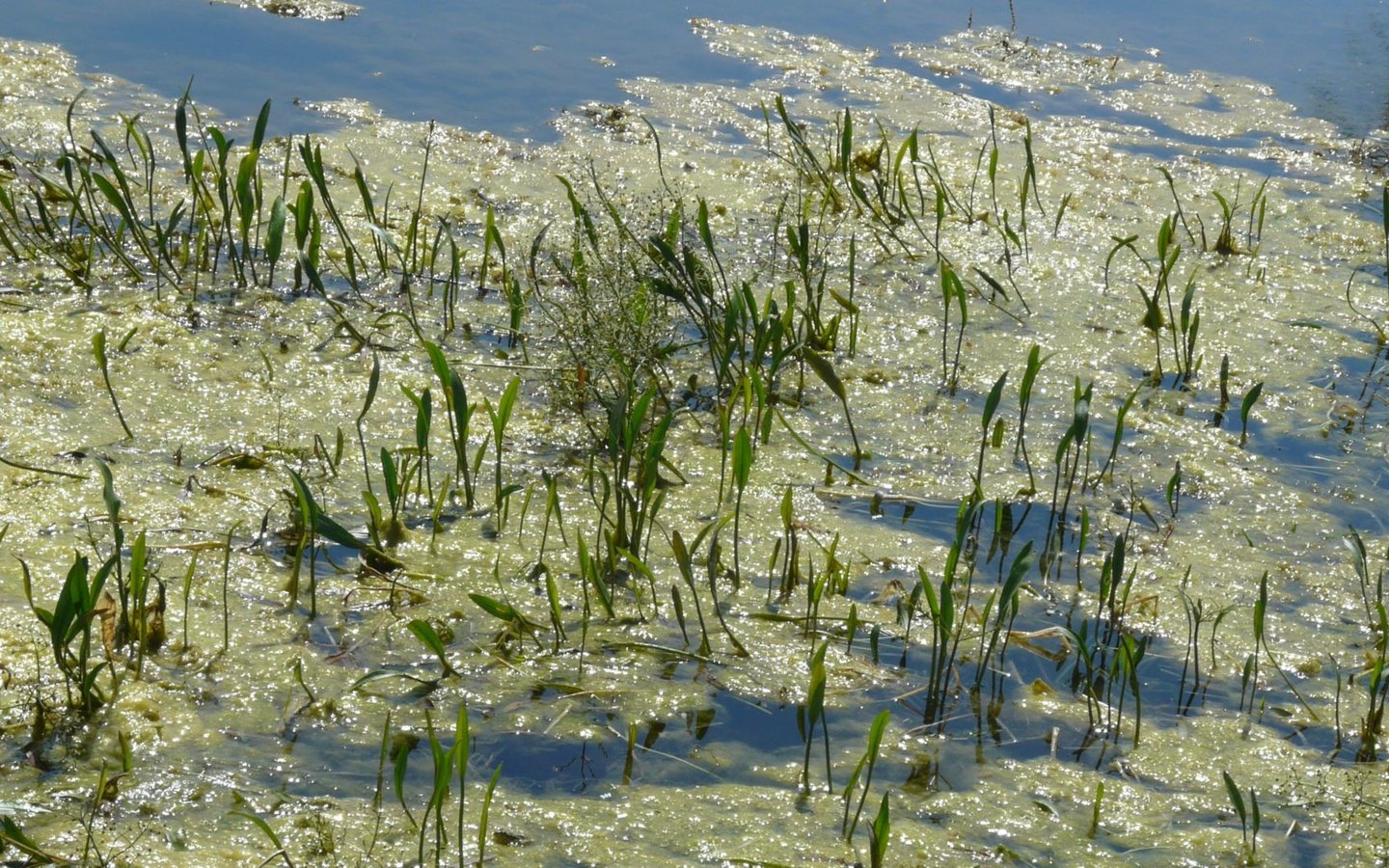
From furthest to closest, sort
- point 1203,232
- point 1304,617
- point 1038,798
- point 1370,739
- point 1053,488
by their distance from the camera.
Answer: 1. point 1203,232
2. point 1053,488
3. point 1304,617
4. point 1370,739
5. point 1038,798

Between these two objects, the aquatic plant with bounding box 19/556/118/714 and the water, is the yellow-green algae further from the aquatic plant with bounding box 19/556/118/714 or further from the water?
the aquatic plant with bounding box 19/556/118/714

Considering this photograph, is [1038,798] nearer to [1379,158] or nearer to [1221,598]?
[1221,598]

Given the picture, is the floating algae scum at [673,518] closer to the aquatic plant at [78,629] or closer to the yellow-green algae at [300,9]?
the aquatic plant at [78,629]

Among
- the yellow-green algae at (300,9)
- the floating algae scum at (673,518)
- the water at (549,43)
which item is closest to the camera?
the floating algae scum at (673,518)

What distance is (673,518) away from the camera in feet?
9.69

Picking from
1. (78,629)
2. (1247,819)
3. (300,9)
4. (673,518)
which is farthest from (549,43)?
(1247,819)

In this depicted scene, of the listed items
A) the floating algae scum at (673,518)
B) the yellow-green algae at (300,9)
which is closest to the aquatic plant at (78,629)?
the floating algae scum at (673,518)

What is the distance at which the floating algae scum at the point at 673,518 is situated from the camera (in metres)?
2.09

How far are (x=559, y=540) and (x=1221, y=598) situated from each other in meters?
1.30

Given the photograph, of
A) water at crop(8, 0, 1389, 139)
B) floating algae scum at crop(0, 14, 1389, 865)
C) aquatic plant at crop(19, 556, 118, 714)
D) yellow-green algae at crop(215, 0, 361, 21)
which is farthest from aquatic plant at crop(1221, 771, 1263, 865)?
yellow-green algae at crop(215, 0, 361, 21)

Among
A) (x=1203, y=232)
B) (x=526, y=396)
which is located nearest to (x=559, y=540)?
(x=526, y=396)

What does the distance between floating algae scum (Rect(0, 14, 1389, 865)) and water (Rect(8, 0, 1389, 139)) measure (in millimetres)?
513

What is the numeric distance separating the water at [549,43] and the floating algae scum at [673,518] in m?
0.51

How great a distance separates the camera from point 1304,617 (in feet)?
9.02
